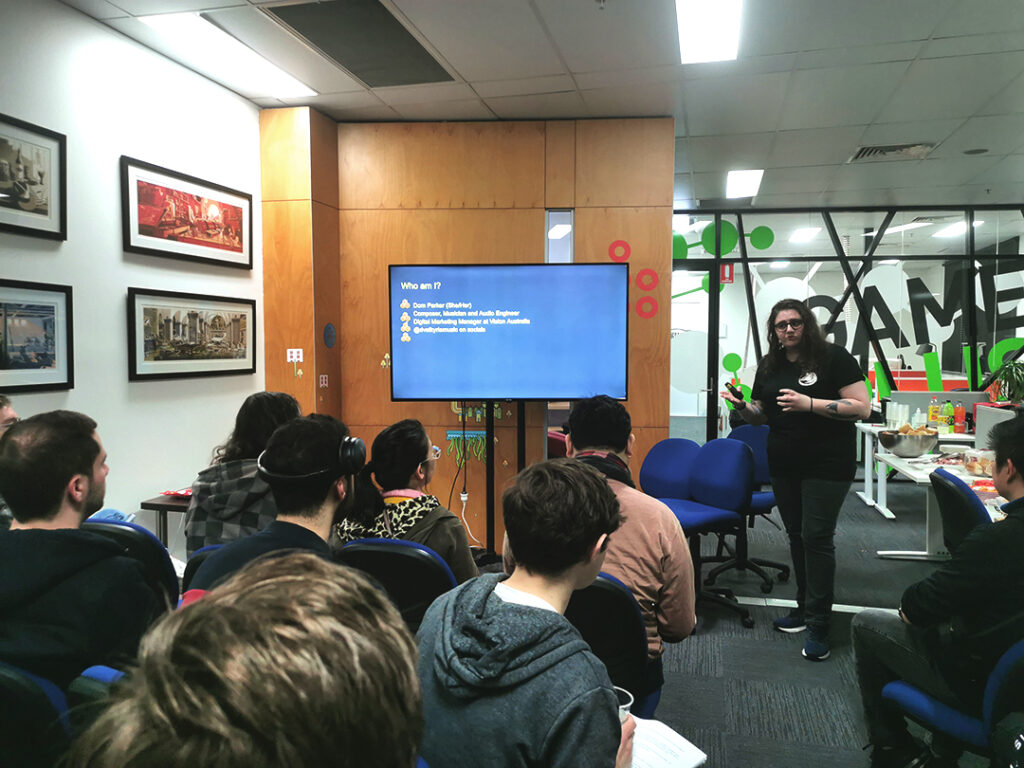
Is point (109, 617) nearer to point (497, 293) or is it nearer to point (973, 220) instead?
point (497, 293)

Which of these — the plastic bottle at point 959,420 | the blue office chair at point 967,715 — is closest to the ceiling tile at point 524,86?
the blue office chair at point 967,715

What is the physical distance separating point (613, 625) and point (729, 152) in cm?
437

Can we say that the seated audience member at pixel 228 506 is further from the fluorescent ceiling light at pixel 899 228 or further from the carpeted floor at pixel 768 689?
the fluorescent ceiling light at pixel 899 228

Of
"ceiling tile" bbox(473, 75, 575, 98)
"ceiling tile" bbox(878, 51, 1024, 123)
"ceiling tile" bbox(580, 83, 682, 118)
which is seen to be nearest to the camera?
"ceiling tile" bbox(878, 51, 1024, 123)

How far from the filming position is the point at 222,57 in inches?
132

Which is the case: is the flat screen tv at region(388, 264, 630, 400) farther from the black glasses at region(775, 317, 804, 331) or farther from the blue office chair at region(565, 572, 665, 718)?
the blue office chair at region(565, 572, 665, 718)

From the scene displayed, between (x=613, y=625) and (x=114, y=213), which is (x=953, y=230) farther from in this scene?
(x=114, y=213)

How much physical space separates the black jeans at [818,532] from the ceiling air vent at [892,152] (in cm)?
318

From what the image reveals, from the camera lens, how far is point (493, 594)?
100 cm

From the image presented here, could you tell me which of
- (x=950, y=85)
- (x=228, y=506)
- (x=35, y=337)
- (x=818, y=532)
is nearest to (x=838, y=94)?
(x=950, y=85)

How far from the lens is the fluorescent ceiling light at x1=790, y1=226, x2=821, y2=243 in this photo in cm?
651

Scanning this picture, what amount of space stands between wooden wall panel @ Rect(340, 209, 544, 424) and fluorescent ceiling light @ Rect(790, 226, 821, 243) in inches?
140

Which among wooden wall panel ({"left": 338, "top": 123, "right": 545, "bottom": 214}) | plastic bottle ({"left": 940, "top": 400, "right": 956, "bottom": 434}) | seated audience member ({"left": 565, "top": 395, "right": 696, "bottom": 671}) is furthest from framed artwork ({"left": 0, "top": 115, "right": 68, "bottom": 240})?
plastic bottle ({"left": 940, "top": 400, "right": 956, "bottom": 434})

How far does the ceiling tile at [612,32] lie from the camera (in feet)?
9.36
